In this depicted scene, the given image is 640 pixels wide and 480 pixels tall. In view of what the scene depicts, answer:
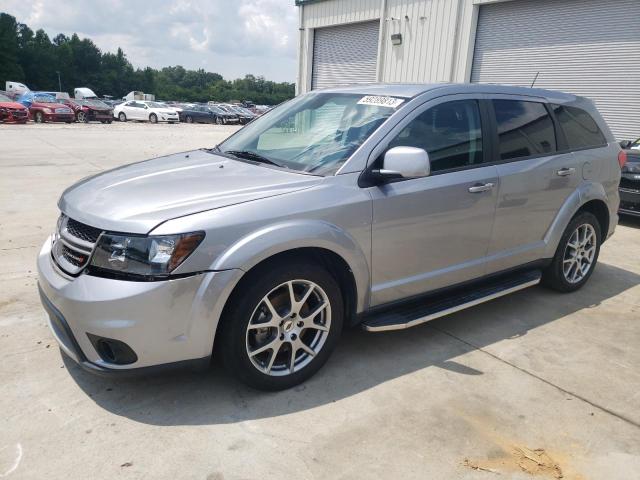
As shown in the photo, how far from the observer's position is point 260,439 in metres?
2.70

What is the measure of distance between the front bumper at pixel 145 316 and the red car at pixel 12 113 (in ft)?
89.1

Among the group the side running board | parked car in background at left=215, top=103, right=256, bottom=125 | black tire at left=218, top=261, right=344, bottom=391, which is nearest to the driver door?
the side running board

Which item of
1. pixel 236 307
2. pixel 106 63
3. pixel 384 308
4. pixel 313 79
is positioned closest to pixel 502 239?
pixel 384 308

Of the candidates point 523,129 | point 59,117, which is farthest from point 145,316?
point 59,117

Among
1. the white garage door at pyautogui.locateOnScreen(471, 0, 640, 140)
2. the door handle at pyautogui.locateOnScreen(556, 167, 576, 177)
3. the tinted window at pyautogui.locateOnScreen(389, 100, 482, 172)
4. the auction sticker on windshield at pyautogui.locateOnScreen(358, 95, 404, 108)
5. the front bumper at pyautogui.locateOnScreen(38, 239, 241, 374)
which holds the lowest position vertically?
the front bumper at pyautogui.locateOnScreen(38, 239, 241, 374)

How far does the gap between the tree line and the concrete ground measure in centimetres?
9478

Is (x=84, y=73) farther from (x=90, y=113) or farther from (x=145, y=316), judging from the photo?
(x=145, y=316)

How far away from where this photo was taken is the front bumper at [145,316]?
102 inches

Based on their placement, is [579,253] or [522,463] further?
[579,253]

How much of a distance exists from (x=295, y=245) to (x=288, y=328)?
0.50 metres

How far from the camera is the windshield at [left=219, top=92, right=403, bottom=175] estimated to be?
3.40 meters

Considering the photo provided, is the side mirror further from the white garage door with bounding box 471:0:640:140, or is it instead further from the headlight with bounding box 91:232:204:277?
the white garage door with bounding box 471:0:640:140

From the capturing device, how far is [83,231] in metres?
2.91

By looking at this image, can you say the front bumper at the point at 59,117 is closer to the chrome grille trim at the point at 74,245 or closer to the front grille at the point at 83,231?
the chrome grille trim at the point at 74,245
